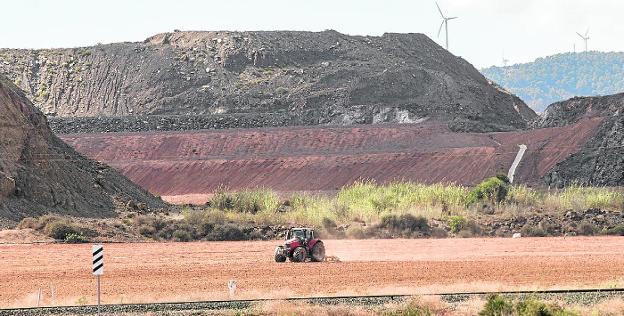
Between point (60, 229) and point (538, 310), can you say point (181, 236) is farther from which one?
point (538, 310)

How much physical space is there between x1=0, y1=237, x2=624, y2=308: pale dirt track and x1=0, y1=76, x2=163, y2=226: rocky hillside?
909cm

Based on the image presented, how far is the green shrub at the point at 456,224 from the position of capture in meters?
77.2

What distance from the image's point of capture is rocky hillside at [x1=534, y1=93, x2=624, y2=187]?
10162 centimetres

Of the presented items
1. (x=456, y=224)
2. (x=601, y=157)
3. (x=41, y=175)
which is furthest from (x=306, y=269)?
(x=601, y=157)

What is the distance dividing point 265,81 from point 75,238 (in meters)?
84.5

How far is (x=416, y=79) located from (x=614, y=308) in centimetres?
11528

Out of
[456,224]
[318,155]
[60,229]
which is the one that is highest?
[318,155]

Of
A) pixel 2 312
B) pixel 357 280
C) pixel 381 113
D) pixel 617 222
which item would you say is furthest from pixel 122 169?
pixel 2 312

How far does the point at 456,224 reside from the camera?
77500 mm

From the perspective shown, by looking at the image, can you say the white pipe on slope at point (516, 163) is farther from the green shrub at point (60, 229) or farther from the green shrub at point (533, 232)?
the green shrub at point (60, 229)

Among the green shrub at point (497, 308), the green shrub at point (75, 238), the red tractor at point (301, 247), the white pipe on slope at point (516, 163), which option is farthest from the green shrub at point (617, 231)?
the green shrub at point (497, 308)

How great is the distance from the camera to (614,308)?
112ft

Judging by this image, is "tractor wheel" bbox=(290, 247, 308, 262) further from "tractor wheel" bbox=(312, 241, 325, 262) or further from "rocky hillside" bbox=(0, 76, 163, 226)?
"rocky hillside" bbox=(0, 76, 163, 226)

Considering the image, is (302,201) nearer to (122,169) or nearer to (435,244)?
(435,244)
